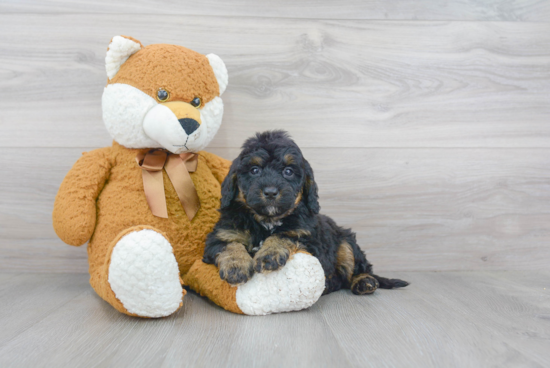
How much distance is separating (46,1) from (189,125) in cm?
119

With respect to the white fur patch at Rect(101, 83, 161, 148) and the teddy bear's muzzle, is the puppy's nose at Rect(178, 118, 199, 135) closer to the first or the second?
the teddy bear's muzzle

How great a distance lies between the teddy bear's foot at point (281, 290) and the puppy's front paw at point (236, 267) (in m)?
0.07

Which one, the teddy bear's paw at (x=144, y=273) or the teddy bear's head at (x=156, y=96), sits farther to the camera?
the teddy bear's head at (x=156, y=96)

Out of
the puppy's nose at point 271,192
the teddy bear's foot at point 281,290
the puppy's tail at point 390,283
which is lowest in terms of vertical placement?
Result: the puppy's tail at point 390,283

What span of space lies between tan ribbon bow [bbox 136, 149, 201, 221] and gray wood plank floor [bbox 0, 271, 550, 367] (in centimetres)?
39

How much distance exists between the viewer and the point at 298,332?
1.34 m

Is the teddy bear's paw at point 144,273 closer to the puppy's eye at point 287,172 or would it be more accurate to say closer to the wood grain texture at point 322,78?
the puppy's eye at point 287,172

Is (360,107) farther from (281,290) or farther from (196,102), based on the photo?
(281,290)

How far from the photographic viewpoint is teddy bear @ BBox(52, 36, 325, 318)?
4.76ft

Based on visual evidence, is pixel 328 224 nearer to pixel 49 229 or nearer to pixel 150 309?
pixel 150 309

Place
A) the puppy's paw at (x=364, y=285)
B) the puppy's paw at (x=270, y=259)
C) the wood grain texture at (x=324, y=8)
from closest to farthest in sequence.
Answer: the puppy's paw at (x=270, y=259)
the puppy's paw at (x=364, y=285)
the wood grain texture at (x=324, y=8)

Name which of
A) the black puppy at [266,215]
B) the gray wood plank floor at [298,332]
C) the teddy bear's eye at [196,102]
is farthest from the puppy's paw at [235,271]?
the teddy bear's eye at [196,102]

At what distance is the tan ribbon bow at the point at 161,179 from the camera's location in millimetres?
1648

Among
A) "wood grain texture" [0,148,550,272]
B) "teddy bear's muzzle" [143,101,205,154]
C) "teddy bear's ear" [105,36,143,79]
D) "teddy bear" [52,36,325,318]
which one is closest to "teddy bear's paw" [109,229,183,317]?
"teddy bear" [52,36,325,318]
